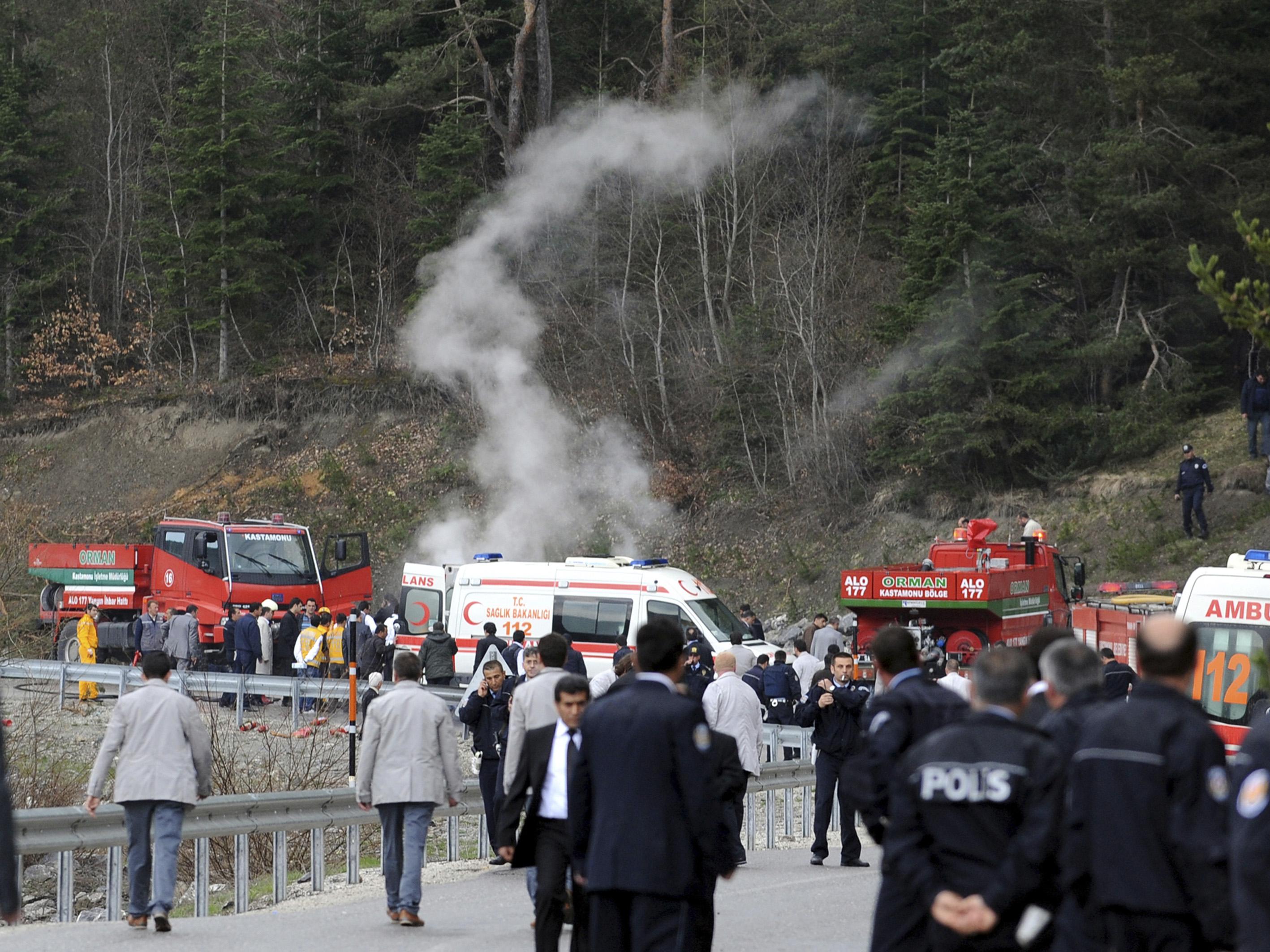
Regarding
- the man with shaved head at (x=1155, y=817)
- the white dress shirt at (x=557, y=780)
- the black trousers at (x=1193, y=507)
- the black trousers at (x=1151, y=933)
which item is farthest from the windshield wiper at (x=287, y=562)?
the black trousers at (x=1151, y=933)

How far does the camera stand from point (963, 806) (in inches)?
193

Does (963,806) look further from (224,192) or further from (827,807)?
(224,192)

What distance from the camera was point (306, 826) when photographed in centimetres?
1120

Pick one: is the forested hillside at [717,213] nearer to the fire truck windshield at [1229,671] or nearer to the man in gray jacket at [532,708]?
the fire truck windshield at [1229,671]

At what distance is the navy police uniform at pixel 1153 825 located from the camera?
15.3ft

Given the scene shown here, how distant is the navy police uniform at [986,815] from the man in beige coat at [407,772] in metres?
4.91

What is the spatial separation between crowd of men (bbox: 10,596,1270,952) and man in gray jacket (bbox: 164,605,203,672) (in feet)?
53.3

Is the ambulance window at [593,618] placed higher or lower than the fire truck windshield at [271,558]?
lower

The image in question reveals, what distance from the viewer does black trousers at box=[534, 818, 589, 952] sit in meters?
7.46

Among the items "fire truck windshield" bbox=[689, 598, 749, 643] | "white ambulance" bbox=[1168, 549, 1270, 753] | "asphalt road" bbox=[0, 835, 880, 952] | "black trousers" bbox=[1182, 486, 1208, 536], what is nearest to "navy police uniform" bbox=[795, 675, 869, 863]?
"asphalt road" bbox=[0, 835, 880, 952]

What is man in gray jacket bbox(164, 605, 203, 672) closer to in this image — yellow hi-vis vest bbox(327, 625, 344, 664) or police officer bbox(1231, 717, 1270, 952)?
yellow hi-vis vest bbox(327, 625, 344, 664)

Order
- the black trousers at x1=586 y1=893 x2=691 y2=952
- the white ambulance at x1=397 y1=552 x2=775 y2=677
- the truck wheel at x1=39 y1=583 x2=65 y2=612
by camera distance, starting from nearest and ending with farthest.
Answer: the black trousers at x1=586 y1=893 x2=691 y2=952
the white ambulance at x1=397 y1=552 x2=775 y2=677
the truck wheel at x1=39 y1=583 x2=65 y2=612

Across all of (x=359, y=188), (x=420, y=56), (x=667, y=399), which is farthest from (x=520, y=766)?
(x=359, y=188)

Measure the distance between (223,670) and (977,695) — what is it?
2211cm
